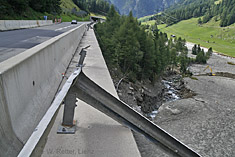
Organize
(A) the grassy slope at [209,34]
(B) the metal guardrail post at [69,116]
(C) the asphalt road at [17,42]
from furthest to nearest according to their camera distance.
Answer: (A) the grassy slope at [209,34]
(C) the asphalt road at [17,42]
(B) the metal guardrail post at [69,116]

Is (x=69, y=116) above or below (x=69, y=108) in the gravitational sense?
below

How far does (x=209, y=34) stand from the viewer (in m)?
152

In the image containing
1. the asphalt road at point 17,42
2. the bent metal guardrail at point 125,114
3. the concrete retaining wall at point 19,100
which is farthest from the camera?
the asphalt road at point 17,42

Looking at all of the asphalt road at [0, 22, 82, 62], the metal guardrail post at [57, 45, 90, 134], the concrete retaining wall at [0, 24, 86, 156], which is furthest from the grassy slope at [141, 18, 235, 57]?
the concrete retaining wall at [0, 24, 86, 156]

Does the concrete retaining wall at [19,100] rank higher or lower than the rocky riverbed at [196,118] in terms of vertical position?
higher

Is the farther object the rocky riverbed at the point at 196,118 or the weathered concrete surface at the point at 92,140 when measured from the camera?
the rocky riverbed at the point at 196,118

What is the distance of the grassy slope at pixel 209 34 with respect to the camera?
403ft

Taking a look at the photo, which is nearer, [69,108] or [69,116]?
[69,108]

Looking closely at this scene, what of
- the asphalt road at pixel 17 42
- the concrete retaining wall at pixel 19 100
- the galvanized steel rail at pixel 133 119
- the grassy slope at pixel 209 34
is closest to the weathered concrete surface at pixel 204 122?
the galvanized steel rail at pixel 133 119

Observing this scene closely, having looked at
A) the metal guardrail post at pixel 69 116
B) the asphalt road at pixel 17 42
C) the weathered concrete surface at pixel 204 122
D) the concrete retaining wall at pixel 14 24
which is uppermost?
the concrete retaining wall at pixel 14 24

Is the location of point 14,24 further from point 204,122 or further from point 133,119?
point 133,119

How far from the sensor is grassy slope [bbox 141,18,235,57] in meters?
123

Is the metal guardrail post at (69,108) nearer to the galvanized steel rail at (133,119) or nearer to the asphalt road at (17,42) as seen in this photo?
the galvanized steel rail at (133,119)

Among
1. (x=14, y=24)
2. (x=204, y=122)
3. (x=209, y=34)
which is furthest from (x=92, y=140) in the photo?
(x=209, y=34)
